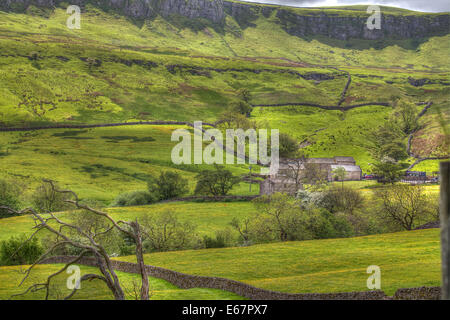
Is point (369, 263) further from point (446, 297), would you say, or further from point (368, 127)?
point (368, 127)

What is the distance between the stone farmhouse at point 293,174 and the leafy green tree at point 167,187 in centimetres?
1934

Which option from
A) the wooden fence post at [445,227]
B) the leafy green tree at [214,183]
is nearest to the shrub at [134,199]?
the leafy green tree at [214,183]

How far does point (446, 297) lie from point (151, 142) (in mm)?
143497

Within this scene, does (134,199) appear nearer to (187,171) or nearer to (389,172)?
(187,171)

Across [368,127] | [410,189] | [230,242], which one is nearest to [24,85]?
[368,127]

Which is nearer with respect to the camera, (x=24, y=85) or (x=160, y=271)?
(x=160, y=271)

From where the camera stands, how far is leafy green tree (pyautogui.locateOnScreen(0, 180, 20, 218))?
8231cm

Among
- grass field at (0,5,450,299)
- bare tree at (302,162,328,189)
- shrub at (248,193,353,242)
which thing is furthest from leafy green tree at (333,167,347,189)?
shrub at (248,193,353,242)

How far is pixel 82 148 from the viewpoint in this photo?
139m

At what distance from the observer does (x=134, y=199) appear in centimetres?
9319

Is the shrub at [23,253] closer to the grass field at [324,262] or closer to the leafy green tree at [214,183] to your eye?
the grass field at [324,262]

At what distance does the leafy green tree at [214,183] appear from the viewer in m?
103

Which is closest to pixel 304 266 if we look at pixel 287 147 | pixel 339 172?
pixel 339 172

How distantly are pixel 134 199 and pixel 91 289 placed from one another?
2618 inches
